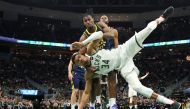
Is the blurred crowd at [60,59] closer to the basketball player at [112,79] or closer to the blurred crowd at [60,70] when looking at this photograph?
the blurred crowd at [60,70]

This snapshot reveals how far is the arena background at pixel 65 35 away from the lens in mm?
37344

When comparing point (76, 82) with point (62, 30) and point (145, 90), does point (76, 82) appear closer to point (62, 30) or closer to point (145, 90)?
point (145, 90)

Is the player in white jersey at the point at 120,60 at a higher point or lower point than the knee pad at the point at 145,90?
higher

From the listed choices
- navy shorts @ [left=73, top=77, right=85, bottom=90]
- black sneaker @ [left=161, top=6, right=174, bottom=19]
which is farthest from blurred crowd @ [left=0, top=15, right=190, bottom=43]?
black sneaker @ [left=161, top=6, right=174, bottom=19]

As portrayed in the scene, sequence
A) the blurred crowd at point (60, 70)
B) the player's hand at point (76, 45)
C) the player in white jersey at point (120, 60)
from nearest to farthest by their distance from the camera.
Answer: the player's hand at point (76, 45) → the player in white jersey at point (120, 60) → the blurred crowd at point (60, 70)

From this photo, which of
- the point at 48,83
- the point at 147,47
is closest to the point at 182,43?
the point at 147,47

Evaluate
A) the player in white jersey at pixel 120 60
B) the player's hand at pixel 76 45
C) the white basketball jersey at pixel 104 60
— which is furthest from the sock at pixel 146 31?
the player's hand at pixel 76 45

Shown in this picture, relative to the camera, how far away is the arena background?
123 feet

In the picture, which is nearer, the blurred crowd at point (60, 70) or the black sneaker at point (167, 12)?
the black sneaker at point (167, 12)

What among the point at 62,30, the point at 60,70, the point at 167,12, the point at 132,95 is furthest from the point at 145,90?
the point at 62,30

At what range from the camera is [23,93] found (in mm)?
31359

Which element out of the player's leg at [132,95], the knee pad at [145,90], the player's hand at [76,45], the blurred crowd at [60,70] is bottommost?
the knee pad at [145,90]

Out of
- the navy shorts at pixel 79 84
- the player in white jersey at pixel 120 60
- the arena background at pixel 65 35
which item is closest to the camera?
the player in white jersey at pixel 120 60

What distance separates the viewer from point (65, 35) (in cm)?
4109
